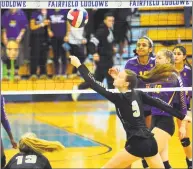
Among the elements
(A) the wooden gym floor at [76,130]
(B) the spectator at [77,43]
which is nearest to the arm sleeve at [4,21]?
(B) the spectator at [77,43]

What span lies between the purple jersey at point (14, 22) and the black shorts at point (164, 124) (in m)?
8.50

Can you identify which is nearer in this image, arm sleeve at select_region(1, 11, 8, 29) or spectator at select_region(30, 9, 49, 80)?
arm sleeve at select_region(1, 11, 8, 29)

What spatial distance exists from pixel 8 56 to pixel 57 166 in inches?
294

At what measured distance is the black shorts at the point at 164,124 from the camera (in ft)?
31.2

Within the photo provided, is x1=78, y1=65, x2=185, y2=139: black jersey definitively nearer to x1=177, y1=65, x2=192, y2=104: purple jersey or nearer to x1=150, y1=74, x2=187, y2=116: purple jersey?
x1=150, y1=74, x2=187, y2=116: purple jersey

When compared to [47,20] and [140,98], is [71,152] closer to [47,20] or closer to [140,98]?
Result: [140,98]

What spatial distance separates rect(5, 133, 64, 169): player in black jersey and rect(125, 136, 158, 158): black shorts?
1040 mm

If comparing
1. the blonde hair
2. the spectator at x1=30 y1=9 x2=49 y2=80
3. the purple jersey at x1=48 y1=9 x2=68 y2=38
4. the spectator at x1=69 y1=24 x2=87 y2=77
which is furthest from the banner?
the spectator at x1=30 y1=9 x2=49 y2=80

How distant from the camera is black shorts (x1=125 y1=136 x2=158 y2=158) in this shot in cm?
810

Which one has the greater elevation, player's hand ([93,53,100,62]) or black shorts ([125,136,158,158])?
player's hand ([93,53,100,62])

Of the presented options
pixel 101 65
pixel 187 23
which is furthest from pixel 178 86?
pixel 187 23

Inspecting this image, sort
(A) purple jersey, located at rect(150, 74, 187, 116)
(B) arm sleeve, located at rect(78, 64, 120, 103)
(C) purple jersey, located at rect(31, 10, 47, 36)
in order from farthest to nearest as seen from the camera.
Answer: (C) purple jersey, located at rect(31, 10, 47, 36) < (A) purple jersey, located at rect(150, 74, 187, 116) < (B) arm sleeve, located at rect(78, 64, 120, 103)

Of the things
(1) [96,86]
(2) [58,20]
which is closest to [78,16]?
(1) [96,86]

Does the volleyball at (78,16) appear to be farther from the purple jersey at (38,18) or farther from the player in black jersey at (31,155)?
the purple jersey at (38,18)
